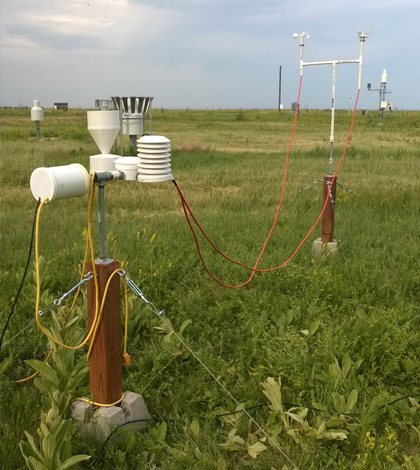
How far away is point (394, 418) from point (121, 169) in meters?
2.14

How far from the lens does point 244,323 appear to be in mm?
3949

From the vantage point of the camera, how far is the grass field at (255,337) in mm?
2686

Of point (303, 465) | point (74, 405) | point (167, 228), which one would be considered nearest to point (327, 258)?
point (167, 228)

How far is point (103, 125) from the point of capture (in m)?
2.62

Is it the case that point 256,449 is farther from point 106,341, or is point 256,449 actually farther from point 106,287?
point 106,287

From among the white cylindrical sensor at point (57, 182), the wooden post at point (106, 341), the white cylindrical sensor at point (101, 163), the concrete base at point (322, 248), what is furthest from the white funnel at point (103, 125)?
the concrete base at point (322, 248)

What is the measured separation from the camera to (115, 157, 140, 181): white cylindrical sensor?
2628mm

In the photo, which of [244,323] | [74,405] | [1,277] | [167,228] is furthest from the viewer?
[167,228]

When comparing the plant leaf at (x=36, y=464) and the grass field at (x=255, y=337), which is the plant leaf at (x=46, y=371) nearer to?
the grass field at (x=255, y=337)

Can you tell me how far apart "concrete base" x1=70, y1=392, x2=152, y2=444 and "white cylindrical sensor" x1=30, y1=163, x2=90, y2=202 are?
3.83ft

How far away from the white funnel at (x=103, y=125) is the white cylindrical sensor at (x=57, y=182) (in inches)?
12.6

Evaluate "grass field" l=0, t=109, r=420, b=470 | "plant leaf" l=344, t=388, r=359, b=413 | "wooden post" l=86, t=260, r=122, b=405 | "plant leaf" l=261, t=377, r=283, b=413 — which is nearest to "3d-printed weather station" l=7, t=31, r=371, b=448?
"wooden post" l=86, t=260, r=122, b=405

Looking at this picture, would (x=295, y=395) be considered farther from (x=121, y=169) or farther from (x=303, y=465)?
(x=121, y=169)


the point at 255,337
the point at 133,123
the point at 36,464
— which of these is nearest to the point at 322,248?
the point at 255,337
